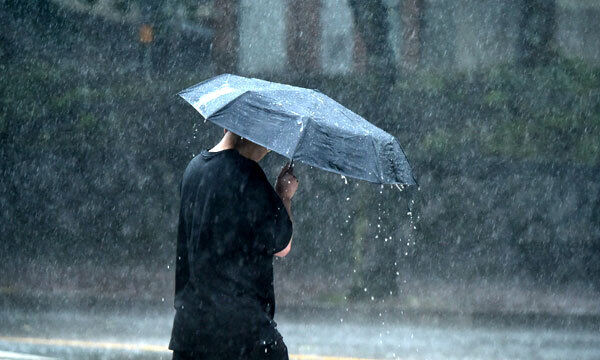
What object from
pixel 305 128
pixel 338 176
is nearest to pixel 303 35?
pixel 338 176

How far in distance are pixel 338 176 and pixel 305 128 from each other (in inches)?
457

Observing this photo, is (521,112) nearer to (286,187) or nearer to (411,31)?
(411,31)

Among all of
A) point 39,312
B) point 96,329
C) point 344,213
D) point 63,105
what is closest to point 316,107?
point 96,329

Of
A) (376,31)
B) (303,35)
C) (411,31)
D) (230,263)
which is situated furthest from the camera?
(303,35)

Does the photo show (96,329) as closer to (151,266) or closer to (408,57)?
(151,266)

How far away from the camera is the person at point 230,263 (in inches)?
137

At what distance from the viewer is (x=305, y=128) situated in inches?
149

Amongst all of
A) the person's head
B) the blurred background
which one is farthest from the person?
the blurred background

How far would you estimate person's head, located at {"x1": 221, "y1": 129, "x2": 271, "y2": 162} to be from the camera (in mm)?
3754

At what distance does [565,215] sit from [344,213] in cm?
319

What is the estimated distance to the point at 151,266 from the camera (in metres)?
15.2

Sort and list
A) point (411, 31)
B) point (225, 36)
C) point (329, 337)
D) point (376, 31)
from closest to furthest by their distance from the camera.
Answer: point (329, 337) → point (376, 31) → point (411, 31) → point (225, 36)

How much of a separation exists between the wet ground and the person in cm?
563

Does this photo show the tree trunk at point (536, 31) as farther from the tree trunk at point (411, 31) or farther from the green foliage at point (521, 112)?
the tree trunk at point (411, 31)
